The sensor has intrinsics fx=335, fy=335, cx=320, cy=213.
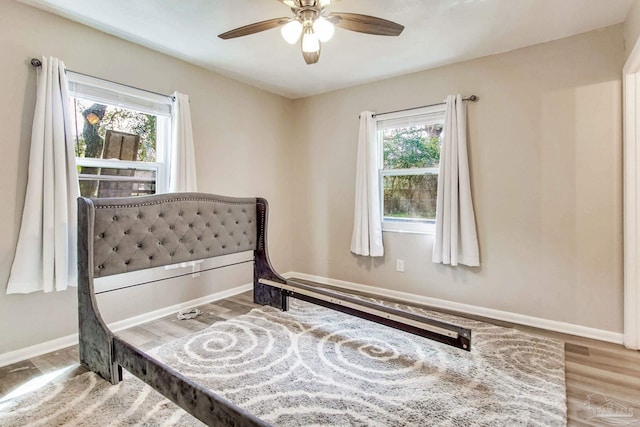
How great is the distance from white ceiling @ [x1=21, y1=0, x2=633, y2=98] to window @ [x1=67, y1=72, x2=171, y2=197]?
1.59 feet

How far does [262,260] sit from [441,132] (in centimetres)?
222

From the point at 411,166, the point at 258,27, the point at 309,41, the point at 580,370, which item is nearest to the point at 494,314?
the point at 580,370

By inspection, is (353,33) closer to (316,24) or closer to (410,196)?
(316,24)

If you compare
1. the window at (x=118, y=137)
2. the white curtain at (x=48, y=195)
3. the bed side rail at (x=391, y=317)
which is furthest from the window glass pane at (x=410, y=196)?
the white curtain at (x=48, y=195)

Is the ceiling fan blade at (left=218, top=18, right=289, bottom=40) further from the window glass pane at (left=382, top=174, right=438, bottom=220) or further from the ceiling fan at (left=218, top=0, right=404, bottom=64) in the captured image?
the window glass pane at (left=382, top=174, right=438, bottom=220)

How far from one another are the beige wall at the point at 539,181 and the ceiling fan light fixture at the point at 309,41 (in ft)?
5.82

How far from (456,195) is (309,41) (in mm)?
1953

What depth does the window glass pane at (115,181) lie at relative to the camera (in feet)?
8.84

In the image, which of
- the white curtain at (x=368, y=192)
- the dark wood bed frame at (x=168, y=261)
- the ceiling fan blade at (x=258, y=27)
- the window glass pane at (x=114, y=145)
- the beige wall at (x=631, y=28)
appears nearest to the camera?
the dark wood bed frame at (x=168, y=261)

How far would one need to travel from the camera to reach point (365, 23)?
1.96 meters

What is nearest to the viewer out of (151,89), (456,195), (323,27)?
(323,27)

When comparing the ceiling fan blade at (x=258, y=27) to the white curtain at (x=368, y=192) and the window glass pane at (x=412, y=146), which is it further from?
the window glass pane at (x=412, y=146)

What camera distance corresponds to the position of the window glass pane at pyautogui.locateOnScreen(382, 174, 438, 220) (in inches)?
138

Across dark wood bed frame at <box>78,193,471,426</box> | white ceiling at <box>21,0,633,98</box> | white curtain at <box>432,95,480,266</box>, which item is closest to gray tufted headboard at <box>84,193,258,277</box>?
dark wood bed frame at <box>78,193,471,426</box>
